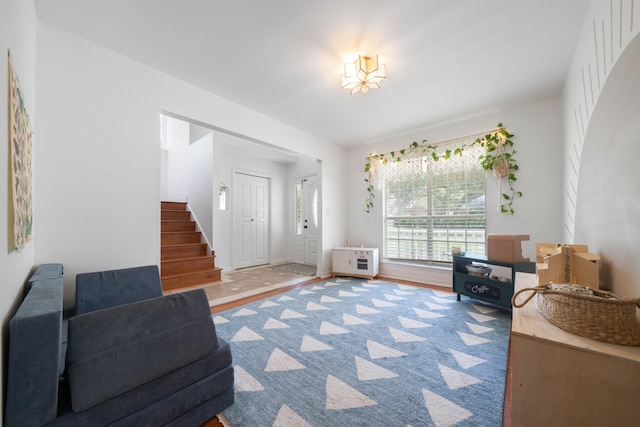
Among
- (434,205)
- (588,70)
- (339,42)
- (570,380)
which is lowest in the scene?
(570,380)

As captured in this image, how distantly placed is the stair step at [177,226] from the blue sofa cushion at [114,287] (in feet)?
9.13

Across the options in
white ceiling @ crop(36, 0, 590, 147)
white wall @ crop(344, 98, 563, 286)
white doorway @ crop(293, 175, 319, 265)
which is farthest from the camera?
white doorway @ crop(293, 175, 319, 265)

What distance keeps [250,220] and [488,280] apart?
4.64 m

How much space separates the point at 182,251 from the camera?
434cm

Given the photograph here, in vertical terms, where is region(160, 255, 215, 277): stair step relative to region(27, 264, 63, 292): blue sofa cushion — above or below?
below

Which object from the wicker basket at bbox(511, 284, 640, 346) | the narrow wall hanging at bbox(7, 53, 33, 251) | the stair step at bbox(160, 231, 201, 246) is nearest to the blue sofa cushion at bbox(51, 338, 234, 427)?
the narrow wall hanging at bbox(7, 53, 33, 251)

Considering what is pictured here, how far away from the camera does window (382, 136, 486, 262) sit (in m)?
3.56

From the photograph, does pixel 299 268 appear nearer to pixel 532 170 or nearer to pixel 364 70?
pixel 364 70

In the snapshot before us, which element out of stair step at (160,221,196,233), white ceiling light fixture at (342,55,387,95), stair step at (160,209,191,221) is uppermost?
white ceiling light fixture at (342,55,387,95)

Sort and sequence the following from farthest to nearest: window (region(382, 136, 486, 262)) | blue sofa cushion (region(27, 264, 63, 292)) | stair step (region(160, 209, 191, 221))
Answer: stair step (region(160, 209, 191, 221)) < window (region(382, 136, 486, 262)) < blue sofa cushion (region(27, 264, 63, 292))

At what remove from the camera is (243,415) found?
1.34 m

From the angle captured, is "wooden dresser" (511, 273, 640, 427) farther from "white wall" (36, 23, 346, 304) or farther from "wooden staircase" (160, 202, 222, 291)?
"wooden staircase" (160, 202, 222, 291)

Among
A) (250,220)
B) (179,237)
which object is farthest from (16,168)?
(250,220)

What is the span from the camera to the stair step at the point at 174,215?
476 centimetres
